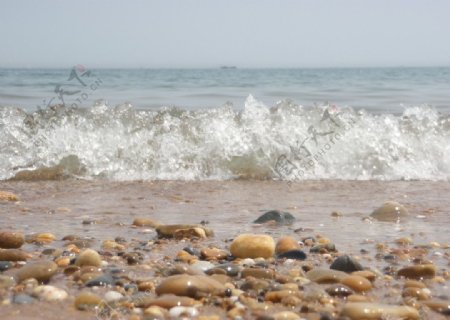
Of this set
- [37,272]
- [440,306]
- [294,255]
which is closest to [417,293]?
[440,306]

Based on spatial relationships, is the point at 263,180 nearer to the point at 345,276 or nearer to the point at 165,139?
the point at 165,139

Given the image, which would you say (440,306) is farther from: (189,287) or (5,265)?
(5,265)

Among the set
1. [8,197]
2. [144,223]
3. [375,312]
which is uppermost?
[375,312]

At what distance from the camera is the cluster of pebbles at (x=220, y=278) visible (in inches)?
88.9

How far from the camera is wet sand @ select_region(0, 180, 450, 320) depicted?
3.12 metres

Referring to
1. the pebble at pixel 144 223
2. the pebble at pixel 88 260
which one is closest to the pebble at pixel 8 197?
the pebble at pixel 144 223

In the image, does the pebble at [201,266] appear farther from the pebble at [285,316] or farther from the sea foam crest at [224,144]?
the sea foam crest at [224,144]

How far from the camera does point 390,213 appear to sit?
4.30 meters

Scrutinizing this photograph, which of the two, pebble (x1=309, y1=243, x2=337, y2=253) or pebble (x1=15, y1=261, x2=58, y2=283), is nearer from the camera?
pebble (x1=15, y1=261, x2=58, y2=283)

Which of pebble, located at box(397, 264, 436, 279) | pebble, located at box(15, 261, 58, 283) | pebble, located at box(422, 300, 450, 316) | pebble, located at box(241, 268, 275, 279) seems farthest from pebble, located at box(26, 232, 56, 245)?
pebble, located at box(422, 300, 450, 316)

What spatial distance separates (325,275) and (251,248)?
49cm

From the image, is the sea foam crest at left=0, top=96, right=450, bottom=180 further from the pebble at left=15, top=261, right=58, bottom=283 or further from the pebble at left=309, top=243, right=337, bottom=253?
the pebble at left=15, top=261, right=58, bottom=283

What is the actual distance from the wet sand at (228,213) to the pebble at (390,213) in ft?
0.34

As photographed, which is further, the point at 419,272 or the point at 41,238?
the point at 41,238
